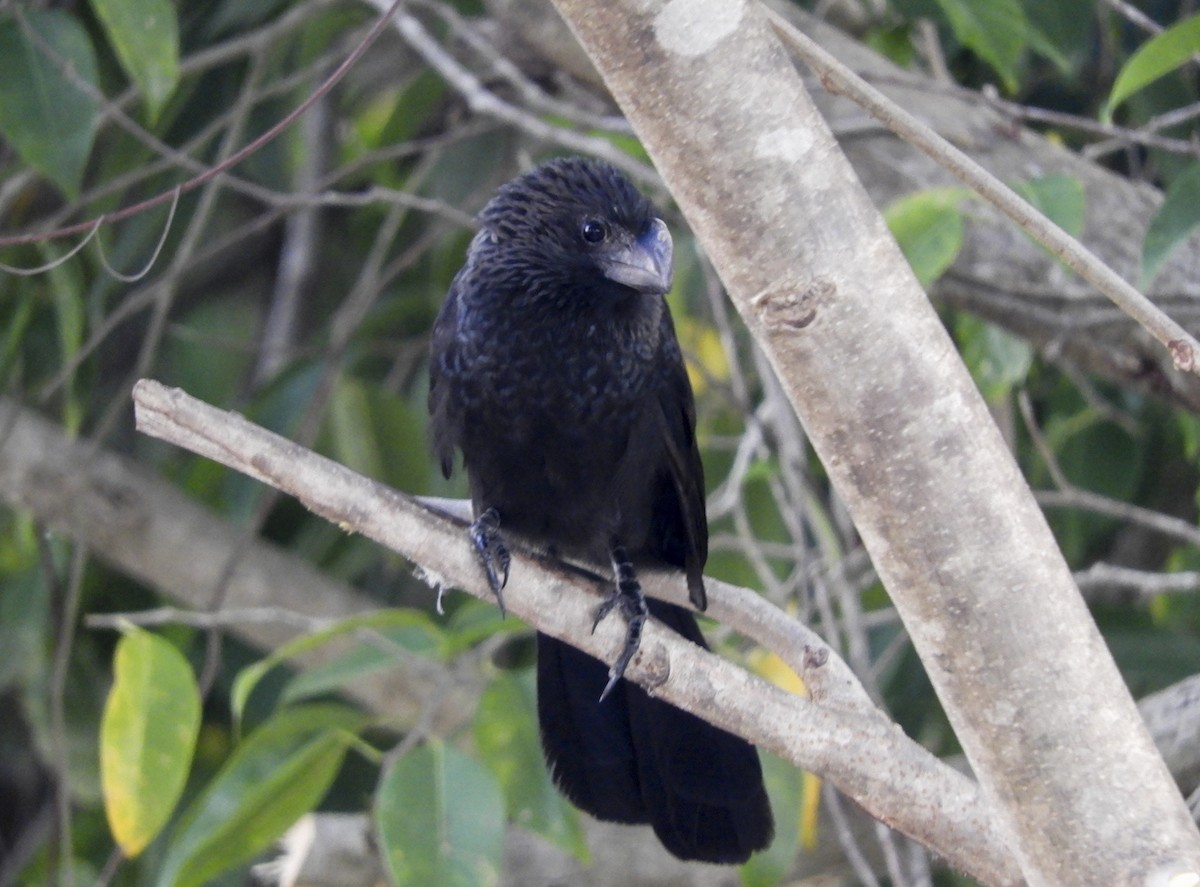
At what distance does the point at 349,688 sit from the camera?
120 inches

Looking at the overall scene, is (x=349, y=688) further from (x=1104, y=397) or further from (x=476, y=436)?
(x=1104, y=397)

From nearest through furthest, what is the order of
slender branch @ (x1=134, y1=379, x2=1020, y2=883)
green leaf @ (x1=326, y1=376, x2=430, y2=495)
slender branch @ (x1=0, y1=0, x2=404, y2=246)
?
slender branch @ (x1=134, y1=379, x2=1020, y2=883) → slender branch @ (x1=0, y1=0, x2=404, y2=246) → green leaf @ (x1=326, y1=376, x2=430, y2=495)

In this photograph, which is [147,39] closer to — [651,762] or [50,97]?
[50,97]

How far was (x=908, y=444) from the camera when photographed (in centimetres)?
108

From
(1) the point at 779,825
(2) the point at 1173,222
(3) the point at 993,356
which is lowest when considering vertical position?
(1) the point at 779,825

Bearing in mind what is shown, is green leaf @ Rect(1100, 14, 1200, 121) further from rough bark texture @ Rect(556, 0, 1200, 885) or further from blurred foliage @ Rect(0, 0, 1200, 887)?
rough bark texture @ Rect(556, 0, 1200, 885)

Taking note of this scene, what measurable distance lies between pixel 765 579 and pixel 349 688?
1.07 meters

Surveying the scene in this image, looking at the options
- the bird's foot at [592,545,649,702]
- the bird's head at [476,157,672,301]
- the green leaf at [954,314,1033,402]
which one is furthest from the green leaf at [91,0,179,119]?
the green leaf at [954,314,1033,402]

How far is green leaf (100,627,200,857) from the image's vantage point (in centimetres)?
207

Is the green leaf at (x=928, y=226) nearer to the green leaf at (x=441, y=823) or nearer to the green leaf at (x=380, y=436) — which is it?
the green leaf at (x=441, y=823)

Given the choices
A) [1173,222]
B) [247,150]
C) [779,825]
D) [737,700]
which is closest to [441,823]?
[779,825]

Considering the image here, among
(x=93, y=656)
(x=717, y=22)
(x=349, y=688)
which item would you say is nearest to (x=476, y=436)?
(x=717, y=22)

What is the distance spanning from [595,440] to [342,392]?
4.27 ft

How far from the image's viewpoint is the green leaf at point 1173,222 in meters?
1.92
